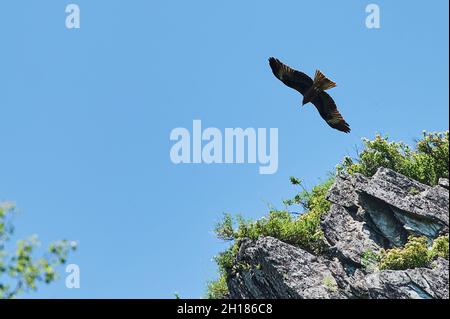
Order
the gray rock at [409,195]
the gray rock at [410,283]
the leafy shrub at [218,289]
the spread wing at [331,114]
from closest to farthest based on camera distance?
the gray rock at [410,283] < the gray rock at [409,195] < the spread wing at [331,114] < the leafy shrub at [218,289]

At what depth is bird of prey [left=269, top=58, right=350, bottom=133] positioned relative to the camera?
2527 cm

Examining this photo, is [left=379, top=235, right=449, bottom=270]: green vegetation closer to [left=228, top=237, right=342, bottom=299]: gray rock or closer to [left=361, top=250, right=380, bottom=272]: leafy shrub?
[left=361, top=250, right=380, bottom=272]: leafy shrub

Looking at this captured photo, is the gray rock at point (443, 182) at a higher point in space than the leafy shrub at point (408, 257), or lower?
higher

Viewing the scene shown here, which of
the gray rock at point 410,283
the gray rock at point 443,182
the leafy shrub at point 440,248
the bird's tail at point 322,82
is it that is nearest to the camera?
the gray rock at point 410,283

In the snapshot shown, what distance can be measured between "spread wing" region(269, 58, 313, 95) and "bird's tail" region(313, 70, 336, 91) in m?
0.26

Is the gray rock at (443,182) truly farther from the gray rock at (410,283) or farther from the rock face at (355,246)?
the gray rock at (410,283)

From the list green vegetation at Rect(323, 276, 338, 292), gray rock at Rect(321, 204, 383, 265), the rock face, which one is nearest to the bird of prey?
the rock face

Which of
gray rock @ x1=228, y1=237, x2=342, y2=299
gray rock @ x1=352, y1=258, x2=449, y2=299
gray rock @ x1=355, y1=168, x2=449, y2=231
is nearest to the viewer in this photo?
gray rock @ x1=352, y1=258, x2=449, y2=299

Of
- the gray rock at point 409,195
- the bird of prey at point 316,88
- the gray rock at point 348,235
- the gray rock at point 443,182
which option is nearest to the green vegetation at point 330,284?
the gray rock at point 348,235

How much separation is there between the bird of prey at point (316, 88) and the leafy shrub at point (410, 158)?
406 cm

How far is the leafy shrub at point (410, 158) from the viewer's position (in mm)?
28156
